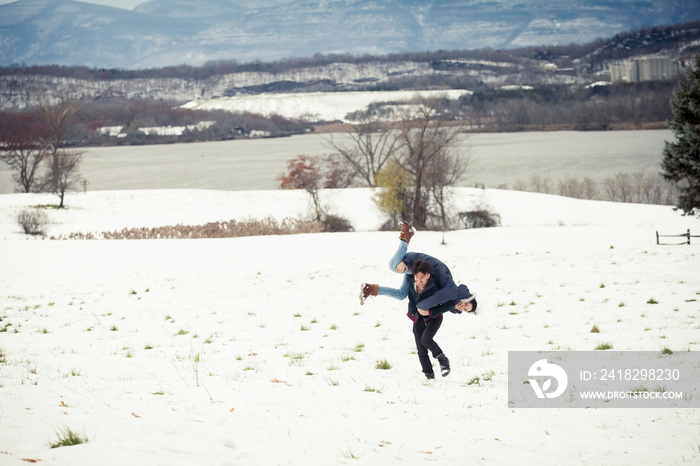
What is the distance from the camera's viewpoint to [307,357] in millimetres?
9930

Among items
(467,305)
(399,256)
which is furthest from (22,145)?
(467,305)

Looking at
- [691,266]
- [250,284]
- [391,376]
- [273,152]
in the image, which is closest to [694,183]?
[691,266]

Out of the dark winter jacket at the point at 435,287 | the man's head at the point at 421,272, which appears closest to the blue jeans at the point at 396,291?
the dark winter jacket at the point at 435,287

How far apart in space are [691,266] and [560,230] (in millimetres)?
19424

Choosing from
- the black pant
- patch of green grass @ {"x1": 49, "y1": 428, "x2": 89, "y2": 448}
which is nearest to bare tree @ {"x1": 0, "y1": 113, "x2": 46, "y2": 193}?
the black pant

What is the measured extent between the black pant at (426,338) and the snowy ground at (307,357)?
347 millimetres

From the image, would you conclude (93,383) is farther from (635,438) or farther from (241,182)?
(241,182)

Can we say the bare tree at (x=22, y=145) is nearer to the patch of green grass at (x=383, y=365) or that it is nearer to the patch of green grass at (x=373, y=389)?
the patch of green grass at (x=383, y=365)

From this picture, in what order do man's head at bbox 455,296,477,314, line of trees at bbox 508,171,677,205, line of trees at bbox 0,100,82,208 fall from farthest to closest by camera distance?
line of trees at bbox 508,171,677,205 < line of trees at bbox 0,100,82,208 < man's head at bbox 455,296,477,314

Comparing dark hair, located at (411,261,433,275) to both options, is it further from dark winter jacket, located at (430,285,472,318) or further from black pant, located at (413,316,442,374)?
black pant, located at (413,316,442,374)

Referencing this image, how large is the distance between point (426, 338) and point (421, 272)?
96 cm

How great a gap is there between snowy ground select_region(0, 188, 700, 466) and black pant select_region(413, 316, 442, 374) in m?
0.35

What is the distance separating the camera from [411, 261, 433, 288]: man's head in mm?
7715

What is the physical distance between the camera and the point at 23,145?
2667 inches
